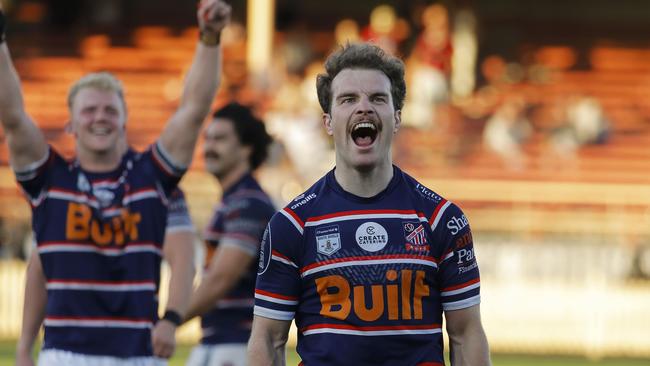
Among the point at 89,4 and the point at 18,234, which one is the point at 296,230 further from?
the point at 89,4

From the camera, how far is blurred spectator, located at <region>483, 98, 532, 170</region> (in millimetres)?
24969

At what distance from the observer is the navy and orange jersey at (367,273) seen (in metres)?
4.64

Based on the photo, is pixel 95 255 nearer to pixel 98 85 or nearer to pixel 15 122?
pixel 15 122

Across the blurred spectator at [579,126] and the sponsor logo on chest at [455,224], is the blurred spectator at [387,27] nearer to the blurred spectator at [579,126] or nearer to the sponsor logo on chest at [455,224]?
the blurred spectator at [579,126]

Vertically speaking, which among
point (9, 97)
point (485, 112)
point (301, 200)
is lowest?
point (301, 200)

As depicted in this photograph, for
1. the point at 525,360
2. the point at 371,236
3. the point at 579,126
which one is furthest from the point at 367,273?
the point at 579,126

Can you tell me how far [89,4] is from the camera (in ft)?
92.7

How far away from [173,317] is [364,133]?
2.36 meters

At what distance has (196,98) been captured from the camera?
6.66 metres

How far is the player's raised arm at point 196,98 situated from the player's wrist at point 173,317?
0.75 m

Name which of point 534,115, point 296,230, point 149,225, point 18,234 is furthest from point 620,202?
point 296,230

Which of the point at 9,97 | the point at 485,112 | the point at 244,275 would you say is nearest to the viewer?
the point at 9,97

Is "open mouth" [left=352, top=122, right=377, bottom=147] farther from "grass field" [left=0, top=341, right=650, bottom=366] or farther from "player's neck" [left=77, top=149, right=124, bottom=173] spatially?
"grass field" [left=0, top=341, right=650, bottom=366]

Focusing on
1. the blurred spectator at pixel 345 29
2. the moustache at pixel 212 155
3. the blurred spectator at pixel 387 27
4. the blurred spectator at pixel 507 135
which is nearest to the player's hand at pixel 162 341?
the moustache at pixel 212 155
